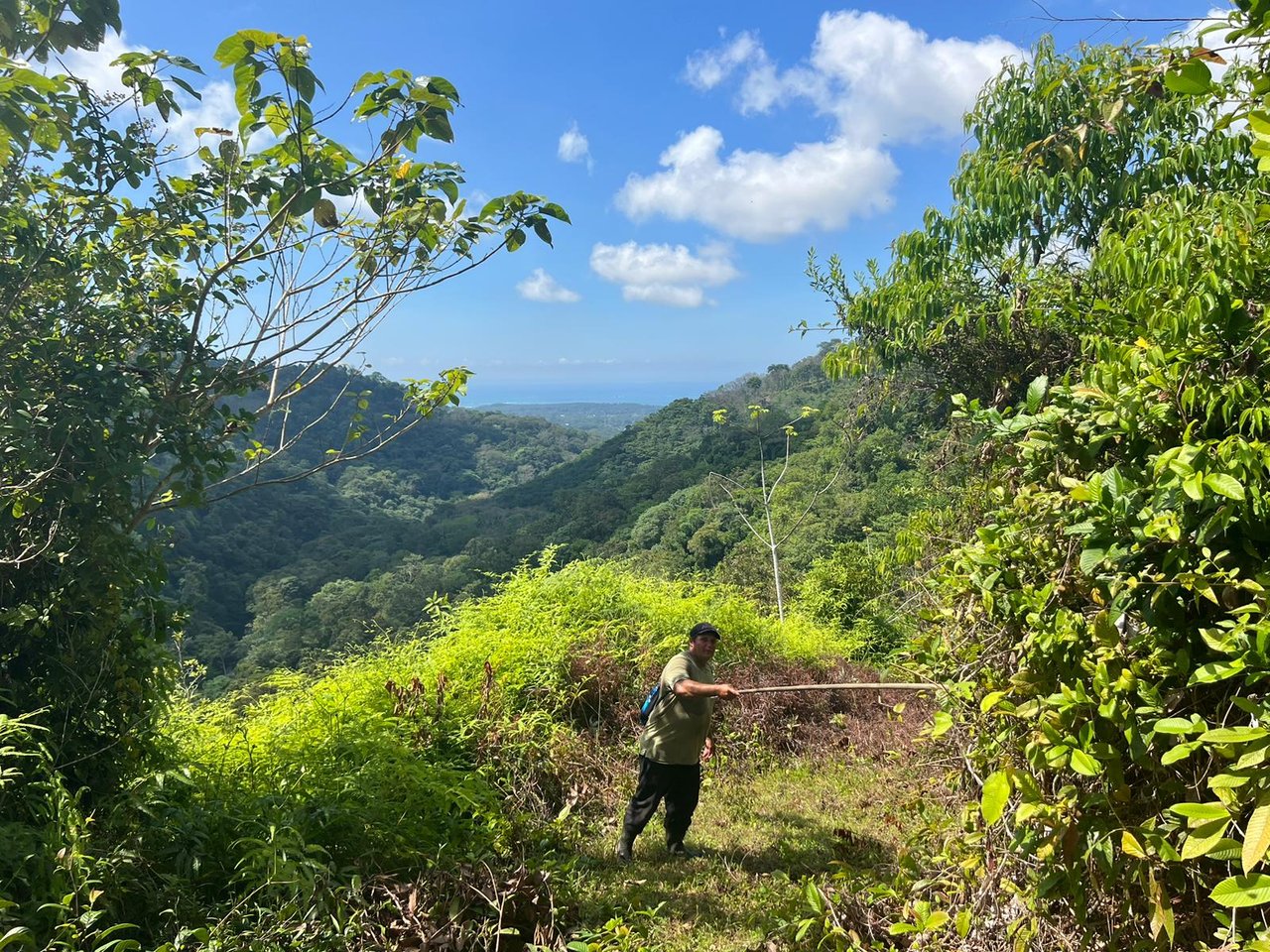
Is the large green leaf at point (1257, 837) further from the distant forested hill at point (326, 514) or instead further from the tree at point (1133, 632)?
the distant forested hill at point (326, 514)

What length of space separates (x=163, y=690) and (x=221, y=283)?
6.78 feet

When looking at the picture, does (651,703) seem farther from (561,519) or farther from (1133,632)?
(561,519)

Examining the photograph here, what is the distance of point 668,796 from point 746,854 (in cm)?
62

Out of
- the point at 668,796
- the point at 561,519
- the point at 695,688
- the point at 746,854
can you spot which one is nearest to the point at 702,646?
the point at 695,688

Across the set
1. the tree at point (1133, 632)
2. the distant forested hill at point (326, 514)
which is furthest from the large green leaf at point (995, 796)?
the distant forested hill at point (326, 514)

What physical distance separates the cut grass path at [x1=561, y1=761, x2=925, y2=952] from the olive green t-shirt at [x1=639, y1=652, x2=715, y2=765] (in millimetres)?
672

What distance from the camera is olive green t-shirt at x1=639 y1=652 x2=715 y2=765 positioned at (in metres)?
4.25

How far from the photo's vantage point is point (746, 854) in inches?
173

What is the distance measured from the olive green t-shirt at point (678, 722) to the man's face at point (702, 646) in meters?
0.06

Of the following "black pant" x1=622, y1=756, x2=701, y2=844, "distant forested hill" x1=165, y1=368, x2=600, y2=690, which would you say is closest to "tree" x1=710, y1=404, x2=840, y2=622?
"black pant" x1=622, y1=756, x2=701, y2=844

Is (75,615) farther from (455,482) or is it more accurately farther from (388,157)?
(455,482)

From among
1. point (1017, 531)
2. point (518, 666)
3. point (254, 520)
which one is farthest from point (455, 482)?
point (1017, 531)

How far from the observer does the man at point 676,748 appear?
425cm

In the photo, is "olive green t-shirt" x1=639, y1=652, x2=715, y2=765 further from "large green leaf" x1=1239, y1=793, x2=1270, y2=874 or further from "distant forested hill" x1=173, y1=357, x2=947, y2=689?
"large green leaf" x1=1239, y1=793, x2=1270, y2=874
